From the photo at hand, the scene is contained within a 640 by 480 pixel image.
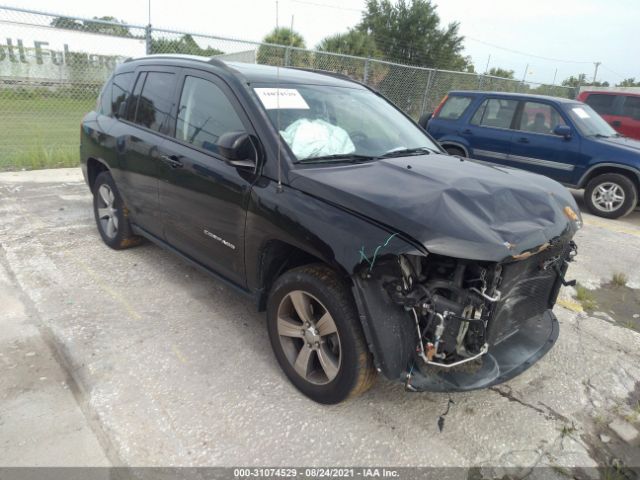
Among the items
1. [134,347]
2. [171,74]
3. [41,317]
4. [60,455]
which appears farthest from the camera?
[171,74]

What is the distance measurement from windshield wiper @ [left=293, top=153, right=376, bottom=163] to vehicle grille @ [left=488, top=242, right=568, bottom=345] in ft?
3.80

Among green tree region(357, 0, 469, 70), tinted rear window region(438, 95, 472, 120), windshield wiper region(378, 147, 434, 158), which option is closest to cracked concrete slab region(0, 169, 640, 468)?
windshield wiper region(378, 147, 434, 158)

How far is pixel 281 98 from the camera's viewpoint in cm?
307

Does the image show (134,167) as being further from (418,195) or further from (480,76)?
(480,76)

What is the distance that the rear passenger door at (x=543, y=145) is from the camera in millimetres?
7465

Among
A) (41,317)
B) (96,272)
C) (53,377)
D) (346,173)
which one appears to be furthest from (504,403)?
(96,272)

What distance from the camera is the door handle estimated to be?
337cm

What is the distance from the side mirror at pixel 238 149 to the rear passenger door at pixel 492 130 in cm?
622

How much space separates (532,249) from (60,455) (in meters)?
2.48

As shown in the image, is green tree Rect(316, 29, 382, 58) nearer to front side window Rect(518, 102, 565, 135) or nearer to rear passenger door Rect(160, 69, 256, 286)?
front side window Rect(518, 102, 565, 135)

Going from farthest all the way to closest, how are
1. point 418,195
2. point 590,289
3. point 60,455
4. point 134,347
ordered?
point 590,289 → point 134,347 → point 418,195 → point 60,455

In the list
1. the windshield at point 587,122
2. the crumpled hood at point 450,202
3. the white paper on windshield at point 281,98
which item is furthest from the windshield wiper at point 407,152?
the windshield at point 587,122

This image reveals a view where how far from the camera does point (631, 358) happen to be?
135 inches

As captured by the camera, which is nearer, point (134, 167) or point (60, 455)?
point (60, 455)
